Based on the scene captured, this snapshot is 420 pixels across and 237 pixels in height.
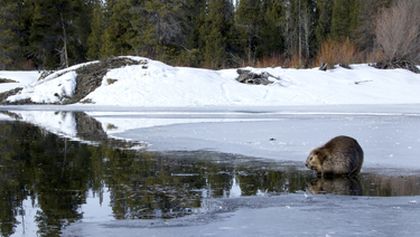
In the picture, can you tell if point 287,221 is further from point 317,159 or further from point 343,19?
point 343,19

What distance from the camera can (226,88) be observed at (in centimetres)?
2866

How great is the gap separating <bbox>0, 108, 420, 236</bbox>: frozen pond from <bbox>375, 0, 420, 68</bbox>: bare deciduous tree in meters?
22.3

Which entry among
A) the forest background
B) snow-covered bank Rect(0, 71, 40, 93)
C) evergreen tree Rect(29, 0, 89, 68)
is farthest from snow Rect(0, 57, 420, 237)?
evergreen tree Rect(29, 0, 89, 68)

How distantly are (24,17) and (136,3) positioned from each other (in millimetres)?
10358

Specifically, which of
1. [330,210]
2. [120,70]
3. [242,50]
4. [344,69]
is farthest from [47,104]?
[242,50]

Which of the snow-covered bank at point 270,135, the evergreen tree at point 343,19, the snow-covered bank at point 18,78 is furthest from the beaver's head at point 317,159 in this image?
the evergreen tree at point 343,19

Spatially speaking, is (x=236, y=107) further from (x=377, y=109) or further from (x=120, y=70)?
(x=120, y=70)

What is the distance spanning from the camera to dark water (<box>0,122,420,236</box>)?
6.35 meters

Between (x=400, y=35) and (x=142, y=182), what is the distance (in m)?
30.8

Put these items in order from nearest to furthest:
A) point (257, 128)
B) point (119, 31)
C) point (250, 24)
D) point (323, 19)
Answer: point (257, 128) → point (119, 31) → point (250, 24) → point (323, 19)

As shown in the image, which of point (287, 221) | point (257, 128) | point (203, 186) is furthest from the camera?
A: point (257, 128)

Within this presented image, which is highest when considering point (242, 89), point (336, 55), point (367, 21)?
point (367, 21)

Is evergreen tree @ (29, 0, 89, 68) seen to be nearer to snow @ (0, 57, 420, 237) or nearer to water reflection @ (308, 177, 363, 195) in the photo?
snow @ (0, 57, 420, 237)

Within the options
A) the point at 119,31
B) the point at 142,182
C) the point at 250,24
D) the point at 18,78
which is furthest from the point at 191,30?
the point at 142,182
